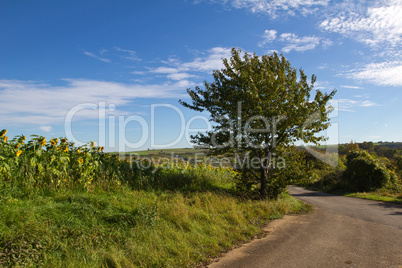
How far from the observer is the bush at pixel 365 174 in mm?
17578

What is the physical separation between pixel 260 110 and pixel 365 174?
490 inches

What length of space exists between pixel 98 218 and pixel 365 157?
18827 mm

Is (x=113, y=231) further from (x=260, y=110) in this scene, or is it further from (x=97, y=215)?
(x=260, y=110)

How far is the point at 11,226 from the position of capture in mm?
5172

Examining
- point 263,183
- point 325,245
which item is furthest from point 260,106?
point 325,245

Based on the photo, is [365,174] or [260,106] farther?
[365,174]

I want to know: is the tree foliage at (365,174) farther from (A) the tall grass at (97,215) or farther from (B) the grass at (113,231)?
(B) the grass at (113,231)

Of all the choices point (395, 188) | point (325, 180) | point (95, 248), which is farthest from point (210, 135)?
point (325, 180)

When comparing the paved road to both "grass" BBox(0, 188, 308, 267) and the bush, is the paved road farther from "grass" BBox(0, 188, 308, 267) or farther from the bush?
the bush

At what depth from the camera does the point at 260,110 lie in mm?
9891

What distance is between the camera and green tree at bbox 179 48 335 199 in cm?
1034

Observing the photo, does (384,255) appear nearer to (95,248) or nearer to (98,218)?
(95,248)

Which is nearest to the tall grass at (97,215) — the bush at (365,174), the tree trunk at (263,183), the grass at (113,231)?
the grass at (113,231)

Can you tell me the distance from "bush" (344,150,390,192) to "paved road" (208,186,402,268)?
397 inches
